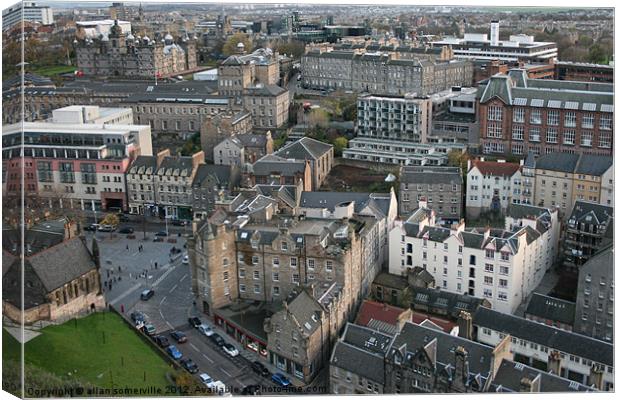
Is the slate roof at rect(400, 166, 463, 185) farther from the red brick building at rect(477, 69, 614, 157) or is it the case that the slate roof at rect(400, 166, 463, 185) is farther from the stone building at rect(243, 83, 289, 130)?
the stone building at rect(243, 83, 289, 130)

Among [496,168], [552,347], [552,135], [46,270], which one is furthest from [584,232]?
[46,270]

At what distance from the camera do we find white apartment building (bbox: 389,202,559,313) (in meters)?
32.2

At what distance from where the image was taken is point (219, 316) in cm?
3153

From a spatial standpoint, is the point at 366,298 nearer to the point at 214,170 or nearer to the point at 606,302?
the point at 606,302

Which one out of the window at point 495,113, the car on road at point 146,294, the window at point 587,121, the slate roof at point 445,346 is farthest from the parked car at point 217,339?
the window at point 587,121

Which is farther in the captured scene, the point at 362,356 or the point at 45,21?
the point at 45,21

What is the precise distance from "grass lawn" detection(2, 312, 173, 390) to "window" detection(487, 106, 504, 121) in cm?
2951

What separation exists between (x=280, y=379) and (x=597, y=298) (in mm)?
12456

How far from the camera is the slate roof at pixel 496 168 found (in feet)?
137

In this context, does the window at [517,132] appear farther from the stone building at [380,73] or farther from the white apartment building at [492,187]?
the stone building at [380,73]

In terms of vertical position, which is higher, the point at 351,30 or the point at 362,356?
the point at 351,30

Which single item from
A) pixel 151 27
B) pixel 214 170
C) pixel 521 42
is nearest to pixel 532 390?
pixel 214 170

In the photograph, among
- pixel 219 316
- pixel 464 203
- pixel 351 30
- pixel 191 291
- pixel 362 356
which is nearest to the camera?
pixel 362 356

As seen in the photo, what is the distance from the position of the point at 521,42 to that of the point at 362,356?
59004 millimetres
